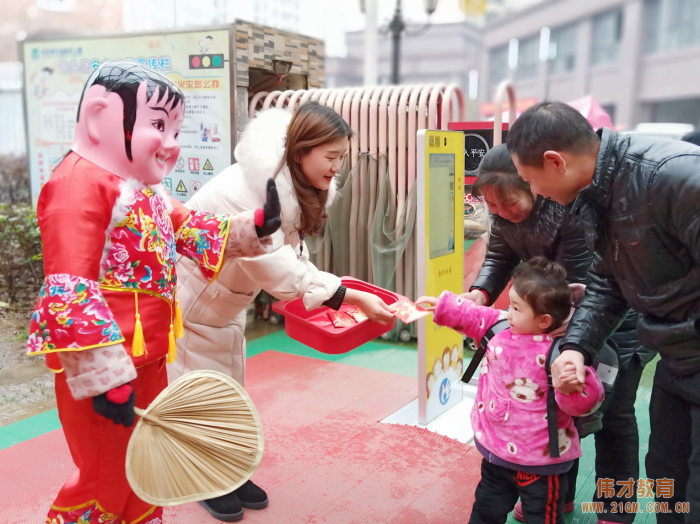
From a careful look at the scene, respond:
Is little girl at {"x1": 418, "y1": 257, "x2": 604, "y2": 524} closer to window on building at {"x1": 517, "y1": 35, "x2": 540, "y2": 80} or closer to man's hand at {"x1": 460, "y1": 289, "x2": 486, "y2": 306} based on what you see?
man's hand at {"x1": 460, "y1": 289, "x2": 486, "y2": 306}

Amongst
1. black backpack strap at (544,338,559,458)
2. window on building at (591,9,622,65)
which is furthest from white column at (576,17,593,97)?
black backpack strap at (544,338,559,458)

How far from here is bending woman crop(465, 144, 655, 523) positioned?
2.04 meters

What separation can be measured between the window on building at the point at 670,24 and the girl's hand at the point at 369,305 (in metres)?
15.0

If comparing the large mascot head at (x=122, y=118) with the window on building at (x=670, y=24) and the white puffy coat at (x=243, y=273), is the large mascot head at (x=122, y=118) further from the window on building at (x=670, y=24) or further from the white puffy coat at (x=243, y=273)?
the window on building at (x=670, y=24)

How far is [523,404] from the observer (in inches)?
68.4

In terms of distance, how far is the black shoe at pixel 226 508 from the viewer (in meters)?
2.29

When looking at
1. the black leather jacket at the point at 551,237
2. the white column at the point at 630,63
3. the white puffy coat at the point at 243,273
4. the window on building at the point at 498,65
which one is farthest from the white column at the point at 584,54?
the white puffy coat at the point at 243,273

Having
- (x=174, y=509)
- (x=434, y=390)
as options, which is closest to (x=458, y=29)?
(x=434, y=390)

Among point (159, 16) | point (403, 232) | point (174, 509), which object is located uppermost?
point (159, 16)

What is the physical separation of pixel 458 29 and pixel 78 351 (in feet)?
55.6

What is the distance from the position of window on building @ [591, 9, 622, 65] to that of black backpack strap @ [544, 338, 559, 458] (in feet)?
52.7

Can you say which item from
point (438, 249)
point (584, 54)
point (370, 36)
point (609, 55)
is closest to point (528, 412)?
point (438, 249)

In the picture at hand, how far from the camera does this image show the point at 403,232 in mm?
4391

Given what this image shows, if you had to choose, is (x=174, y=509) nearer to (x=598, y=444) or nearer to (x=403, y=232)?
(x=598, y=444)
